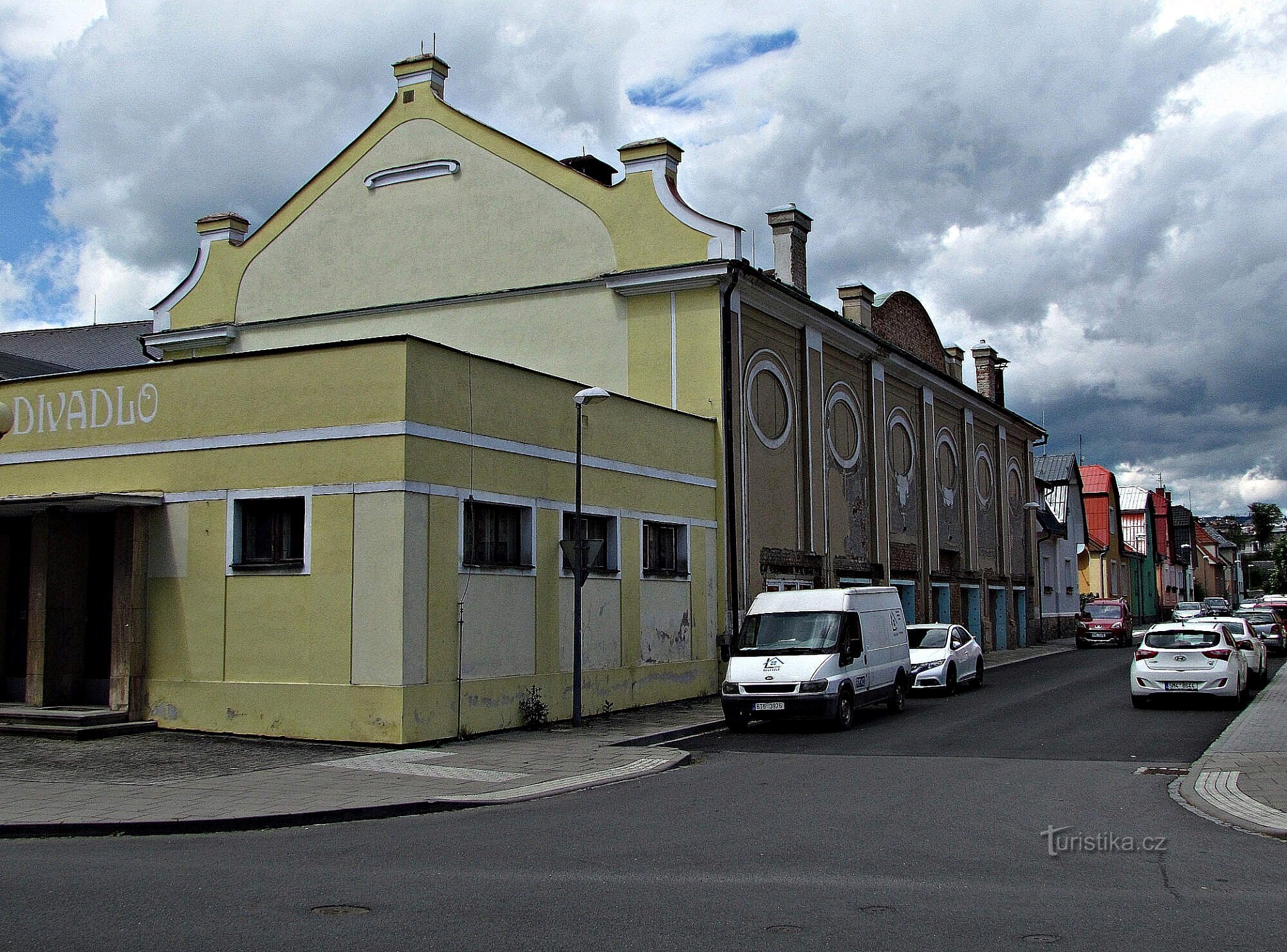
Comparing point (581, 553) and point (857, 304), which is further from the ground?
point (857, 304)

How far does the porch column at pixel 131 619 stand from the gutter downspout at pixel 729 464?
10.9 m

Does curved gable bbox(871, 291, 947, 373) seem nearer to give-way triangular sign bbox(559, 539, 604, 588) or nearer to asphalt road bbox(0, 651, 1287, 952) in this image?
give-way triangular sign bbox(559, 539, 604, 588)

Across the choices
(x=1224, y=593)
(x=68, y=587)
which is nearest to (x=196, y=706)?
(x=68, y=587)

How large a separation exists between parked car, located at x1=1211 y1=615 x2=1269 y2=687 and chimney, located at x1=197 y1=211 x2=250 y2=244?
23.2 meters

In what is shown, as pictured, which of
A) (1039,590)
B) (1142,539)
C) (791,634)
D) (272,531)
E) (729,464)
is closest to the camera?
(272,531)

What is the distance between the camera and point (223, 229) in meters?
29.8

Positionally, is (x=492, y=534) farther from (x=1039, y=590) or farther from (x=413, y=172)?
(x=1039, y=590)

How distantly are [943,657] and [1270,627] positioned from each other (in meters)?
19.7

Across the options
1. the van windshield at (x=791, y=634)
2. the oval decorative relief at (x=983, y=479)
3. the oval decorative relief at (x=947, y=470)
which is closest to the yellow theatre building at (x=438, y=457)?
the van windshield at (x=791, y=634)

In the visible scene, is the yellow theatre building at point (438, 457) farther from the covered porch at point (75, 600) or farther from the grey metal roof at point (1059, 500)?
the grey metal roof at point (1059, 500)

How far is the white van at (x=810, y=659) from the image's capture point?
18203mm

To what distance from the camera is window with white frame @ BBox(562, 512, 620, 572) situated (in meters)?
20.5

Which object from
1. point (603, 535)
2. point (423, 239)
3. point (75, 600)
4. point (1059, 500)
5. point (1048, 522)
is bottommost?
point (75, 600)

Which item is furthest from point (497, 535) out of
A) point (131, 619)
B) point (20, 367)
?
point (20, 367)
